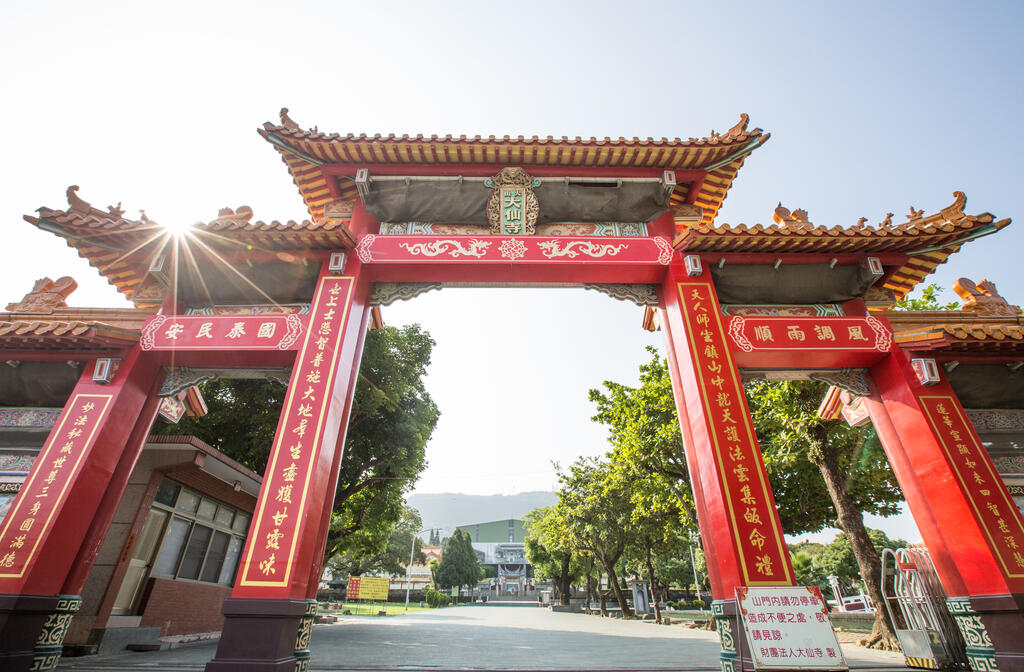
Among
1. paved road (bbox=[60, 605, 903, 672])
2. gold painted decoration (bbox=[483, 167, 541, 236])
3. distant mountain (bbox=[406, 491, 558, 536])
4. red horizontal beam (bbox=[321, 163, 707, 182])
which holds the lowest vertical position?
paved road (bbox=[60, 605, 903, 672])

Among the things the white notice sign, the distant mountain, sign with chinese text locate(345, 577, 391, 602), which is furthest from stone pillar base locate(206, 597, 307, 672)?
the distant mountain

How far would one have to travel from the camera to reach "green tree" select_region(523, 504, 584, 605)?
29.2 meters

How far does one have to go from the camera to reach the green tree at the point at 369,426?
45.1 feet

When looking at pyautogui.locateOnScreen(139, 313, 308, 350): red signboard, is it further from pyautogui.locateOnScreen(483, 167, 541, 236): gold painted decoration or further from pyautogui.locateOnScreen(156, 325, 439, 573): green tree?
pyautogui.locateOnScreen(156, 325, 439, 573): green tree

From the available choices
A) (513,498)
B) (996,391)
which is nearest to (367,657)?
(996,391)

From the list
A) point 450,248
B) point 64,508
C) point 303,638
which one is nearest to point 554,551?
point 450,248

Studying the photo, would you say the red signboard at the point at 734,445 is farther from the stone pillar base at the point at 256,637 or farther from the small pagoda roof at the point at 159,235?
the small pagoda roof at the point at 159,235

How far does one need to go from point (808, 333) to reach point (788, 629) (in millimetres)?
3919

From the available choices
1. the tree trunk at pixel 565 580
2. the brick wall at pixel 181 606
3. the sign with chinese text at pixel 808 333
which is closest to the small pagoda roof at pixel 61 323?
the brick wall at pixel 181 606

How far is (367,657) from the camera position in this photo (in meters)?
7.18

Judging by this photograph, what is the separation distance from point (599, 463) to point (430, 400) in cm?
1141

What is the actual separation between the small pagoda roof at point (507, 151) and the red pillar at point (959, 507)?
12.5 feet

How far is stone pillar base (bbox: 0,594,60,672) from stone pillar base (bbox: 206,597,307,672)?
2.02 metres

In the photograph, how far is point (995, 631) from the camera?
4.84 metres
